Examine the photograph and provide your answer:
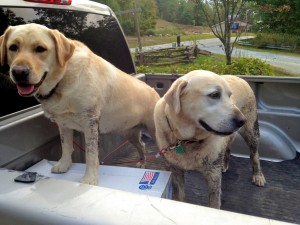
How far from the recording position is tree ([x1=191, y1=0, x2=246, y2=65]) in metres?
12.9

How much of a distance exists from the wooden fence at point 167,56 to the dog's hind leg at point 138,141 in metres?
14.5

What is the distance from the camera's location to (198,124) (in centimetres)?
249

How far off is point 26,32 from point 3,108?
57 cm

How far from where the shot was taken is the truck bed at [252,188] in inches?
111

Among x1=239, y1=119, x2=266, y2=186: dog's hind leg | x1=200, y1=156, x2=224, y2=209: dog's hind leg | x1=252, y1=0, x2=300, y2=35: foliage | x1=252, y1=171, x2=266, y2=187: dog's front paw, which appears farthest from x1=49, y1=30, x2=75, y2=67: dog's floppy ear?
x1=252, y1=0, x2=300, y2=35: foliage

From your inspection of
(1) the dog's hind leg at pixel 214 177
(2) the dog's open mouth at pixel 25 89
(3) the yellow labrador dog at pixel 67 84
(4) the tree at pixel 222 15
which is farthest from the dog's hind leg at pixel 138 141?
(4) the tree at pixel 222 15

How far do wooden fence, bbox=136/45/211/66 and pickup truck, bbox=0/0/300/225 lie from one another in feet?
46.4

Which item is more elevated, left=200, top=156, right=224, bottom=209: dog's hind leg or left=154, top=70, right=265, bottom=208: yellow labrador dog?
left=154, top=70, right=265, bottom=208: yellow labrador dog

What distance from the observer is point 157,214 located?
1.34m

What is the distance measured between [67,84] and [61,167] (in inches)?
23.7

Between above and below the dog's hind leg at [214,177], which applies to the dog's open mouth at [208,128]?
above

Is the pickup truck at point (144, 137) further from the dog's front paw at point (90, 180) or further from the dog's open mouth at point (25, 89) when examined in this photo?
the dog's front paw at point (90, 180)

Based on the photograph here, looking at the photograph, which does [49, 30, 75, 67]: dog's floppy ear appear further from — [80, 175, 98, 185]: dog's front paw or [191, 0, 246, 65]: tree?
[191, 0, 246, 65]: tree

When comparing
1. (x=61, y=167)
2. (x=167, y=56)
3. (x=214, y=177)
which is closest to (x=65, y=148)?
(x=61, y=167)
